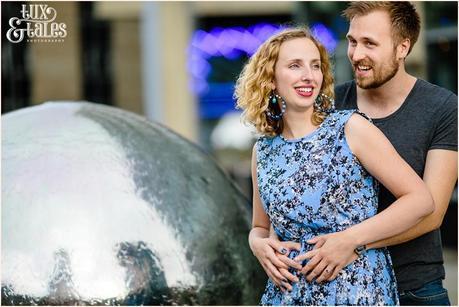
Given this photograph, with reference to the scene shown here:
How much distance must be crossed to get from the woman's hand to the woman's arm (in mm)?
88

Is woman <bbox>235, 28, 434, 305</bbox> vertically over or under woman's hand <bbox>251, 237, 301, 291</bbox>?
over

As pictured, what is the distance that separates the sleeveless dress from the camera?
2824mm

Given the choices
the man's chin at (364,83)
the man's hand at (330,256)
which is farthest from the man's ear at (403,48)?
the man's hand at (330,256)

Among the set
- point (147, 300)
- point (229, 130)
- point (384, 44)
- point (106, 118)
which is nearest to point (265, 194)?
point (384, 44)

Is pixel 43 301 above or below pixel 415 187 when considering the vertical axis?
below

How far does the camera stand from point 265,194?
291 cm

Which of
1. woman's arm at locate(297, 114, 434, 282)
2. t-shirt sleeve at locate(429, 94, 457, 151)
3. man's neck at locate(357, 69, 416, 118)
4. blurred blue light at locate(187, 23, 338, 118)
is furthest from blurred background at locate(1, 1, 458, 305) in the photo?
woman's arm at locate(297, 114, 434, 282)

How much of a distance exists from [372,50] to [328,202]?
54 cm

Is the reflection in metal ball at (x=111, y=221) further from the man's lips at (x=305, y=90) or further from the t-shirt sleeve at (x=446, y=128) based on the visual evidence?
the t-shirt sleeve at (x=446, y=128)

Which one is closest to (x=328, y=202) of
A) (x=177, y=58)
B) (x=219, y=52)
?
(x=177, y=58)

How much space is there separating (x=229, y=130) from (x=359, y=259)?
1561cm

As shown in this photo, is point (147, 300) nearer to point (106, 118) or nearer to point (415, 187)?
point (106, 118)

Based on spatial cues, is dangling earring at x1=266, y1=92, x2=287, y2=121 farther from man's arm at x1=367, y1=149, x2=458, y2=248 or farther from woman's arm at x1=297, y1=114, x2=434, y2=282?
man's arm at x1=367, y1=149, x2=458, y2=248

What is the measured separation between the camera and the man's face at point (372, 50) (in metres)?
3.02
